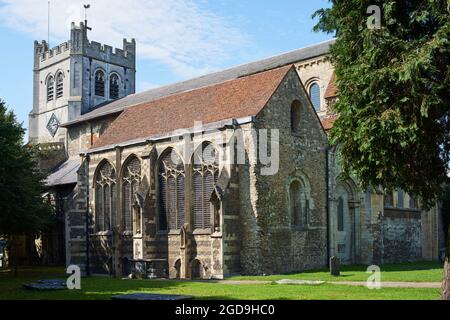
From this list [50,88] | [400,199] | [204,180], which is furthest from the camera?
[50,88]

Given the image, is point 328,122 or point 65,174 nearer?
point 328,122

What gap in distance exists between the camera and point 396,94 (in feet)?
51.3

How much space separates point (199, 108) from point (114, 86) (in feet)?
101

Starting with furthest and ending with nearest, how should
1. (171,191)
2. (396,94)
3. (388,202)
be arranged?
(388,202) → (171,191) → (396,94)

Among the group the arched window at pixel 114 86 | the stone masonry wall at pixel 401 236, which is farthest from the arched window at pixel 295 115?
the arched window at pixel 114 86

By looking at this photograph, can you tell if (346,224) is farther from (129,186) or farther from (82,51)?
(82,51)

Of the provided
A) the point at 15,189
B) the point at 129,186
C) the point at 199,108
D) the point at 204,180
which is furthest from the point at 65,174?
the point at 204,180

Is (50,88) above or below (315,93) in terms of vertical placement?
above

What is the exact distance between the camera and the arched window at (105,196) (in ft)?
110

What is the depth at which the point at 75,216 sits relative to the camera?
114 ft

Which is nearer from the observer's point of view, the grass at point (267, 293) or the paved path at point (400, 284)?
the grass at point (267, 293)

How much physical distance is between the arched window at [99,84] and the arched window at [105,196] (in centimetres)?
2494

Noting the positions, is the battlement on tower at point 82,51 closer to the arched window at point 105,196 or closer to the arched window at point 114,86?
the arched window at point 114,86
